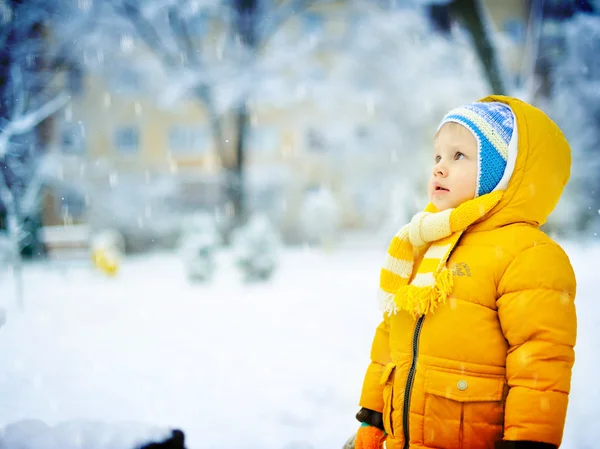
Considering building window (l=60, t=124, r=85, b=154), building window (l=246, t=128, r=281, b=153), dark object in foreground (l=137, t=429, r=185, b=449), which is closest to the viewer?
dark object in foreground (l=137, t=429, r=185, b=449)

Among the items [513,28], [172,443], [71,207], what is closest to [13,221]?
[172,443]

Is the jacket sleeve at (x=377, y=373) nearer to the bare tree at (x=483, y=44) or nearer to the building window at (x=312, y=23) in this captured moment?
the bare tree at (x=483, y=44)

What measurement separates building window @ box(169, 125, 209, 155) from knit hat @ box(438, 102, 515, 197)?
1513 centimetres

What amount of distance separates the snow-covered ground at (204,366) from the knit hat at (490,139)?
1.84 metres

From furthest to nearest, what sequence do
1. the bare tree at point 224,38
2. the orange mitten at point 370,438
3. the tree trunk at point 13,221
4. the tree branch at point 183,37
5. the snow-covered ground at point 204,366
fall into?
the tree branch at point 183,37, the bare tree at point 224,38, the tree trunk at point 13,221, the snow-covered ground at point 204,366, the orange mitten at point 370,438

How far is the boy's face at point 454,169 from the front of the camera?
4.36ft

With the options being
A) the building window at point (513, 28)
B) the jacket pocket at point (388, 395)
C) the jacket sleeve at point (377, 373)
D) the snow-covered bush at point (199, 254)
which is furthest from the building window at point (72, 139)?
the jacket pocket at point (388, 395)

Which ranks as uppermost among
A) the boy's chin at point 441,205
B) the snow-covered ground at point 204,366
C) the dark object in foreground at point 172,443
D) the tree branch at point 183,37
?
the tree branch at point 183,37

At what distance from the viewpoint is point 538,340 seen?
1.14 metres

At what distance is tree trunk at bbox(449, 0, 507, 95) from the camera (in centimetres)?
501

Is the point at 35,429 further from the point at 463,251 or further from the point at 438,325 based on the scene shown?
the point at 463,251

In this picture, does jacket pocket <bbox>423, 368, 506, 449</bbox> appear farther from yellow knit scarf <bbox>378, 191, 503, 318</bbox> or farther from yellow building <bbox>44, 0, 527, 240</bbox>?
yellow building <bbox>44, 0, 527, 240</bbox>

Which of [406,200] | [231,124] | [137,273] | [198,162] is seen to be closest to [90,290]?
[137,273]

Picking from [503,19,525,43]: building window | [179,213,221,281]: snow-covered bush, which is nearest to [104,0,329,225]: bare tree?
[179,213,221,281]: snow-covered bush
